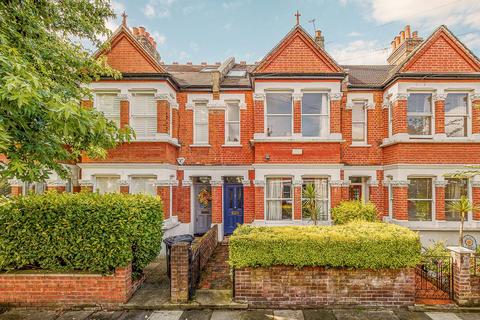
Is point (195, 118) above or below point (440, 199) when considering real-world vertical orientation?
above

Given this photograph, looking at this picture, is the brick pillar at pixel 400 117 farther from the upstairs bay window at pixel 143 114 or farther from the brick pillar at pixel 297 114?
the upstairs bay window at pixel 143 114

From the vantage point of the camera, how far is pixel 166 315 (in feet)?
19.5

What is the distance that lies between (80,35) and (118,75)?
6.10 ft

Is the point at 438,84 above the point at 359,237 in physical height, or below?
above

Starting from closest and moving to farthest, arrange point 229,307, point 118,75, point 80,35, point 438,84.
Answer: point 229,307, point 80,35, point 118,75, point 438,84

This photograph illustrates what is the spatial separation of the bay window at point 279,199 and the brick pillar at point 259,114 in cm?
222

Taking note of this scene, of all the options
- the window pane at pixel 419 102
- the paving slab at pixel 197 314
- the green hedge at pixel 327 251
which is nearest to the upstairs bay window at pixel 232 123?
the green hedge at pixel 327 251

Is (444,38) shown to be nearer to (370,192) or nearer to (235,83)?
(370,192)

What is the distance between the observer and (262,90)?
1092 centimetres

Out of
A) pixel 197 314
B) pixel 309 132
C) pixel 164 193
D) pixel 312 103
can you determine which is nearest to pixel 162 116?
pixel 164 193

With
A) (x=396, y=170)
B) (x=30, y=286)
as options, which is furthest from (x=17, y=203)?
(x=396, y=170)

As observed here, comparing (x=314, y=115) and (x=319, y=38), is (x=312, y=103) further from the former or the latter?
(x=319, y=38)

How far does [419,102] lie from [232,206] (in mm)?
9615

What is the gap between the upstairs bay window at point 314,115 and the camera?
1092 centimetres
